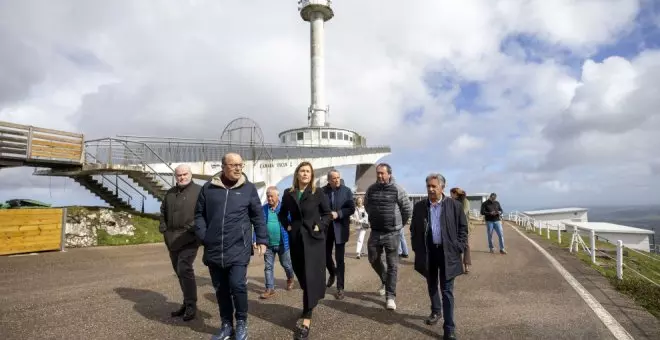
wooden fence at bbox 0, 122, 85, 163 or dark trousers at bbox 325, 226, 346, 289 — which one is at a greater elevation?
wooden fence at bbox 0, 122, 85, 163

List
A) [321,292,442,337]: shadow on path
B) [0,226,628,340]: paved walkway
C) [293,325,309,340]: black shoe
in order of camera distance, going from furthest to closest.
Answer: [321,292,442,337]: shadow on path
[0,226,628,340]: paved walkway
[293,325,309,340]: black shoe

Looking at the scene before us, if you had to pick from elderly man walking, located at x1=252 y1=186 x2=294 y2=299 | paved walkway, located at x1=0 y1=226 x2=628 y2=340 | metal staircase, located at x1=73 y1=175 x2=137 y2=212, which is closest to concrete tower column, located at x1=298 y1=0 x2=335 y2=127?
metal staircase, located at x1=73 y1=175 x2=137 y2=212

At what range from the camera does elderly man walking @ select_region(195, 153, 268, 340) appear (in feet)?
12.6

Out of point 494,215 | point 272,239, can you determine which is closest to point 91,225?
point 272,239

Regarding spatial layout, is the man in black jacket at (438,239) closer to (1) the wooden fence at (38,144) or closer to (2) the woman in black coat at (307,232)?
(2) the woman in black coat at (307,232)

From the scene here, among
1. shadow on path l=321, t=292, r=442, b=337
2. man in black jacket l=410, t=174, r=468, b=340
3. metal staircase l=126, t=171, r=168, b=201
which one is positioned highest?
metal staircase l=126, t=171, r=168, b=201

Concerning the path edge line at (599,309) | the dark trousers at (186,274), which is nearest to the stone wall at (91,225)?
the dark trousers at (186,274)

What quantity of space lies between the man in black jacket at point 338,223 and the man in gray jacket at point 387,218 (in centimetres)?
38

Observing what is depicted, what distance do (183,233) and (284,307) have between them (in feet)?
5.86

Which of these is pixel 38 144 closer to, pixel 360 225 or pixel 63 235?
pixel 63 235

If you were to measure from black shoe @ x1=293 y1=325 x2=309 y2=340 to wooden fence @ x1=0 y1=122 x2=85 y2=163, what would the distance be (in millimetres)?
13803

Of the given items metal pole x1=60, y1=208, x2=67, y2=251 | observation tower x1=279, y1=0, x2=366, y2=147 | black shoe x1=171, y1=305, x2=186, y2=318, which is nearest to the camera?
black shoe x1=171, y1=305, x2=186, y2=318

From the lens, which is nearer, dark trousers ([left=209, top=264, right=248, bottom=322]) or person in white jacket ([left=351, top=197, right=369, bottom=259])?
dark trousers ([left=209, top=264, right=248, bottom=322])

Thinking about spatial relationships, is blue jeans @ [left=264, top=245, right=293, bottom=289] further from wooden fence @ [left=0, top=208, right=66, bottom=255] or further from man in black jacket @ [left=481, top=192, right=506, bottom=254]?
wooden fence @ [left=0, top=208, right=66, bottom=255]
